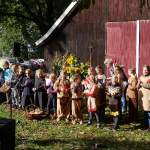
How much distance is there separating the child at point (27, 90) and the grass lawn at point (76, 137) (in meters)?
2.43

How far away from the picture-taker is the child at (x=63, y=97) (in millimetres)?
14391

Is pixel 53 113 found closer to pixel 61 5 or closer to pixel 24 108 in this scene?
pixel 24 108

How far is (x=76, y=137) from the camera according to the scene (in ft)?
39.9

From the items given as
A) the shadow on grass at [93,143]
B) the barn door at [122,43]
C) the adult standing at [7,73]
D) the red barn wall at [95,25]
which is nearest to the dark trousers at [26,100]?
the adult standing at [7,73]

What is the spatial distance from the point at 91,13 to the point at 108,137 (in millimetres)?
9428

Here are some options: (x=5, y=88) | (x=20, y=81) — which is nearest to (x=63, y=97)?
(x=20, y=81)

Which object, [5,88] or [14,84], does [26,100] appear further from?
[5,88]

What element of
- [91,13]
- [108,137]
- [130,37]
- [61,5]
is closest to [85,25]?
[91,13]

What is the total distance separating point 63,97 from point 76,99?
0.53 metres

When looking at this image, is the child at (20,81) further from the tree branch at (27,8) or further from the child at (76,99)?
the tree branch at (27,8)

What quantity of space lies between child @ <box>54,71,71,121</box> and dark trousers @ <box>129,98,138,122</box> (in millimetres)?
1622

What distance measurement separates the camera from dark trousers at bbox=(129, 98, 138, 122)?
14051 mm

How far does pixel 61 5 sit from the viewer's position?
35344mm

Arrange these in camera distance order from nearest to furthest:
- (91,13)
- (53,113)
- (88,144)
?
(88,144) → (53,113) → (91,13)
